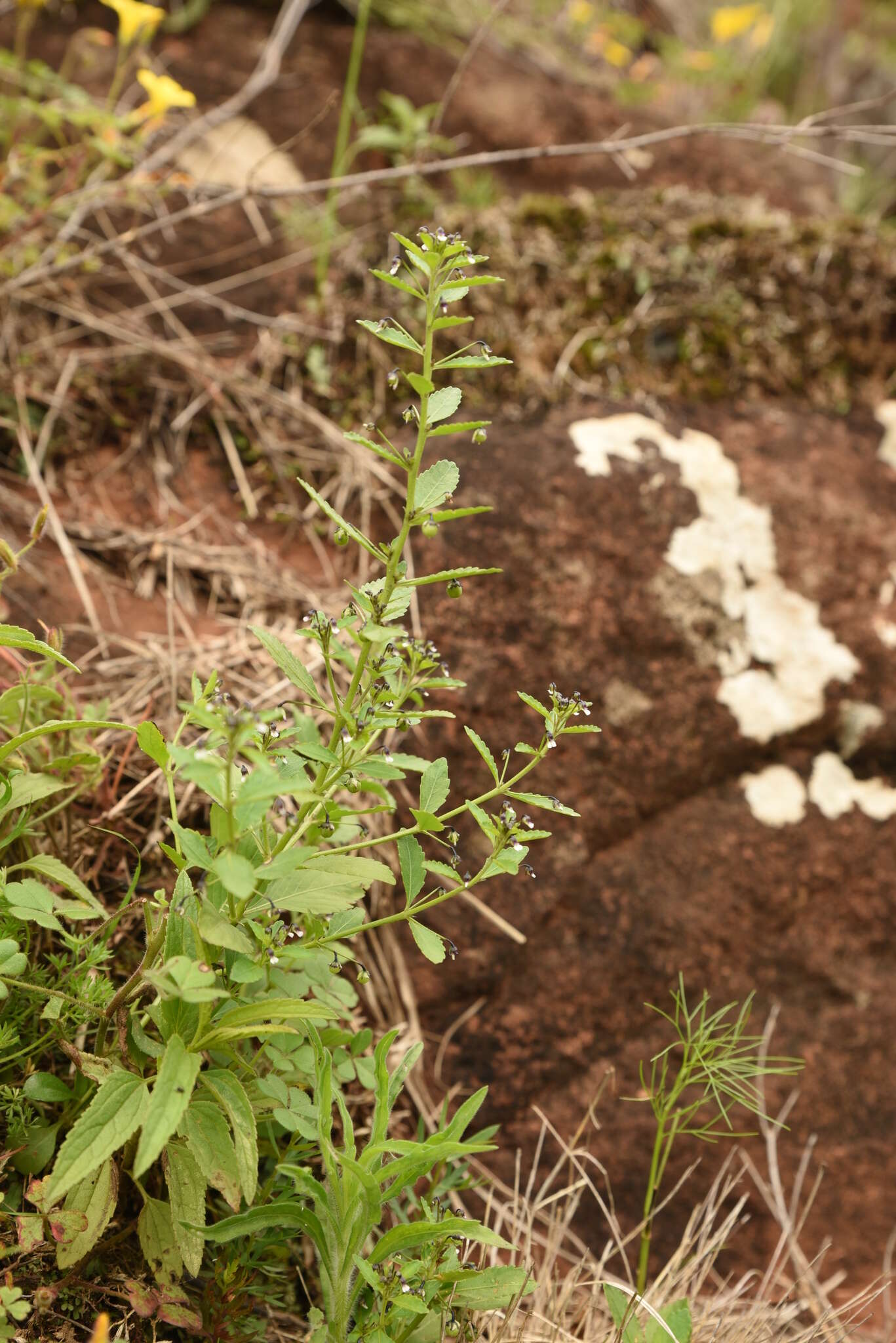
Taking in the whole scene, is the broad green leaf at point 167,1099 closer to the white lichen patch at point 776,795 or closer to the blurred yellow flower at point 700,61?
the white lichen patch at point 776,795

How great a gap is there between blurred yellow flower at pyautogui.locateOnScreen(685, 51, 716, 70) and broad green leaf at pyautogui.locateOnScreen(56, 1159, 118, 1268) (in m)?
6.45

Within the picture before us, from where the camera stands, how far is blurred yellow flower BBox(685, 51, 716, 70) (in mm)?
5836

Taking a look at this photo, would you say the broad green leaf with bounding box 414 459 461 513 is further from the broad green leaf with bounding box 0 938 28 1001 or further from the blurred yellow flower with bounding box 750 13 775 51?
the blurred yellow flower with bounding box 750 13 775 51

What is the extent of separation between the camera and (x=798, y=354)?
3.10 metres

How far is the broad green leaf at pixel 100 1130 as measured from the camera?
4.00 ft

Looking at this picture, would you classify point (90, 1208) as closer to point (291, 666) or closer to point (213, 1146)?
point (213, 1146)

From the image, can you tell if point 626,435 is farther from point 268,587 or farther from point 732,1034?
point 732,1034

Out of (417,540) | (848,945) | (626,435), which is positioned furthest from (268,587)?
(848,945)

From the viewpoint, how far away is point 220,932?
1.30 metres

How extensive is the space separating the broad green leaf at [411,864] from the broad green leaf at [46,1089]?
1.90 feet

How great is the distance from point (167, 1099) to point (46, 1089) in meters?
0.34

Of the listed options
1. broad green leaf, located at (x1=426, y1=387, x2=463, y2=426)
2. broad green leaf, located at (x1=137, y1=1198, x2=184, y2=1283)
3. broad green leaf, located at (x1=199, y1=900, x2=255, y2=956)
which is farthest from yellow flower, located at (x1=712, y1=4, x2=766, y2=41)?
broad green leaf, located at (x1=137, y1=1198, x2=184, y2=1283)

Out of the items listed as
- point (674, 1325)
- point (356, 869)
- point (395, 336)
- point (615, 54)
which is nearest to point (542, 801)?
point (356, 869)

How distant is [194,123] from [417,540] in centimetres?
192
